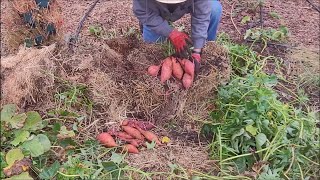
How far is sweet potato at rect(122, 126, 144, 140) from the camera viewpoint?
2.47 m

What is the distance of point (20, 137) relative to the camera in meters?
2.27

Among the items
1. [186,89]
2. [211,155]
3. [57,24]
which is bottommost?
[211,155]

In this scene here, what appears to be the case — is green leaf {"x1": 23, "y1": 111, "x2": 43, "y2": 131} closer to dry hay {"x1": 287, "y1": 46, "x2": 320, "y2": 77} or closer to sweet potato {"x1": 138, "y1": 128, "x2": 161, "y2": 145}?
sweet potato {"x1": 138, "y1": 128, "x2": 161, "y2": 145}

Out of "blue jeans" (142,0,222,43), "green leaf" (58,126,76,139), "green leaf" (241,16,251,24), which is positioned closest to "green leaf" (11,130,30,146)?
"green leaf" (58,126,76,139)

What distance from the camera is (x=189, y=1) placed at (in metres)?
2.81

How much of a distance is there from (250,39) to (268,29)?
197mm

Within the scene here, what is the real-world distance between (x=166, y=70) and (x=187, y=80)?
133 millimetres

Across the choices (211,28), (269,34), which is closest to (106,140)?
(211,28)

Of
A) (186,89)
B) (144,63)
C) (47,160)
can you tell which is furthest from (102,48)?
(47,160)

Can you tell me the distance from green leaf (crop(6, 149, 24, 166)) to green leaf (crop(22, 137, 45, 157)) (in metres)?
0.05

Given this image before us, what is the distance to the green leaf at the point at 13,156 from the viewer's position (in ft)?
7.07

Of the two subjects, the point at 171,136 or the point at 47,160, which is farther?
the point at 171,136

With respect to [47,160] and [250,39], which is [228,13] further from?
[47,160]

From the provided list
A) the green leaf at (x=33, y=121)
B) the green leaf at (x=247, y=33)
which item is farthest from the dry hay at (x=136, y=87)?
the green leaf at (x=247, y=33)
